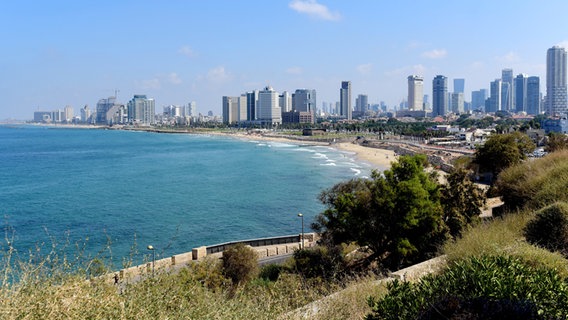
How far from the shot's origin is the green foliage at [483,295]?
3.69m

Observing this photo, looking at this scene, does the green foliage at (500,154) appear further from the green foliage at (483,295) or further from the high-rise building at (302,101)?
the high-rise building at (302,101)

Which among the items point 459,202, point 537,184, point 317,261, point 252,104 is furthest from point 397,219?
point 252,104

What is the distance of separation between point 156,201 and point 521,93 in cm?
19453

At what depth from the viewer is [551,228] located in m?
7.36

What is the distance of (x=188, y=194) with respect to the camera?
102 feet

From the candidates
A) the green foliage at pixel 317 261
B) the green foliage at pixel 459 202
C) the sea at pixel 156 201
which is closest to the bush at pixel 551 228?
the green foliage at pixel 459 202

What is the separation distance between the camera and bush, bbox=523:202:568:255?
7.24 meters

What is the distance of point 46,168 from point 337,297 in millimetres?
46408

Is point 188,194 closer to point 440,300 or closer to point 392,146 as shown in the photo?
point 440,300

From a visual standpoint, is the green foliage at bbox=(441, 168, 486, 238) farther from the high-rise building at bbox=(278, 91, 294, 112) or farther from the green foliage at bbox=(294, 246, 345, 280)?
the high-rise building at bbox=(278, 91, 294, 112)

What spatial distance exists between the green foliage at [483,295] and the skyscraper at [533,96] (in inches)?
7450

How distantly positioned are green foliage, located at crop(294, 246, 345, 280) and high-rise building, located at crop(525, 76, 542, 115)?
184 meters

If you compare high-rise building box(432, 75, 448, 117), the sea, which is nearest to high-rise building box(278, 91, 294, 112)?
high-rise building box(432, 75, 448, 117)

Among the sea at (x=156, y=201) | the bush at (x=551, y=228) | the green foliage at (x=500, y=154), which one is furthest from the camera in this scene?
the green foliage at (x=500, y=154)
